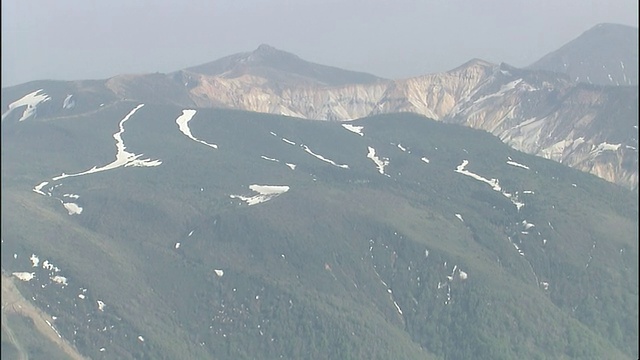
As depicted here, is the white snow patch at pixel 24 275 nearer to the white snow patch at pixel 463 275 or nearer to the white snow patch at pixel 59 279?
the white snow patch at pixel 59 279

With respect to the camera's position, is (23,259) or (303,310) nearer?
(23,259)

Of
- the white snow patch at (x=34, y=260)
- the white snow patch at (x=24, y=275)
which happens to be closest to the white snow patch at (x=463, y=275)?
the white snow patch at (x=34, y=260)

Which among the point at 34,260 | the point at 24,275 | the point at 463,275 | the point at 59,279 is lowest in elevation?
the point at 463,275

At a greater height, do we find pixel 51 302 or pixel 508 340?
pixel 51 302

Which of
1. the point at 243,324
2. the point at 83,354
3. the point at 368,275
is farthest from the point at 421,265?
the point at 83,354

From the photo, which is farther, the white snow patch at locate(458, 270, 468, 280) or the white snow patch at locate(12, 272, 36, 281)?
the white snow patch at locate(458, 270, 468, 280)

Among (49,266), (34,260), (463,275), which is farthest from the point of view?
(463,275)

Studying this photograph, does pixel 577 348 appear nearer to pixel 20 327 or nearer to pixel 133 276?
pixel 133 276

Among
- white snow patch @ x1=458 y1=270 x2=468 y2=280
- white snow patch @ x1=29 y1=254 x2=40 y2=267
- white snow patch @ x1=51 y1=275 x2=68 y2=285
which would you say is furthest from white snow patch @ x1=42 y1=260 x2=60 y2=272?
white snow patch @ x1=458 y1=270 x2=468 y2=280

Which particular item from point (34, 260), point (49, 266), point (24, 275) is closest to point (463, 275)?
point (49, 266)

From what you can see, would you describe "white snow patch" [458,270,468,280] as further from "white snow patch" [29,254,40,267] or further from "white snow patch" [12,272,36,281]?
"white snow patch" [12,272,36,281]

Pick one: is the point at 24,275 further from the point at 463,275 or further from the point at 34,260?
the point at 463,275

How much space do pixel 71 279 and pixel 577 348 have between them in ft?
284

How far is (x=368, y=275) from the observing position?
198 m
